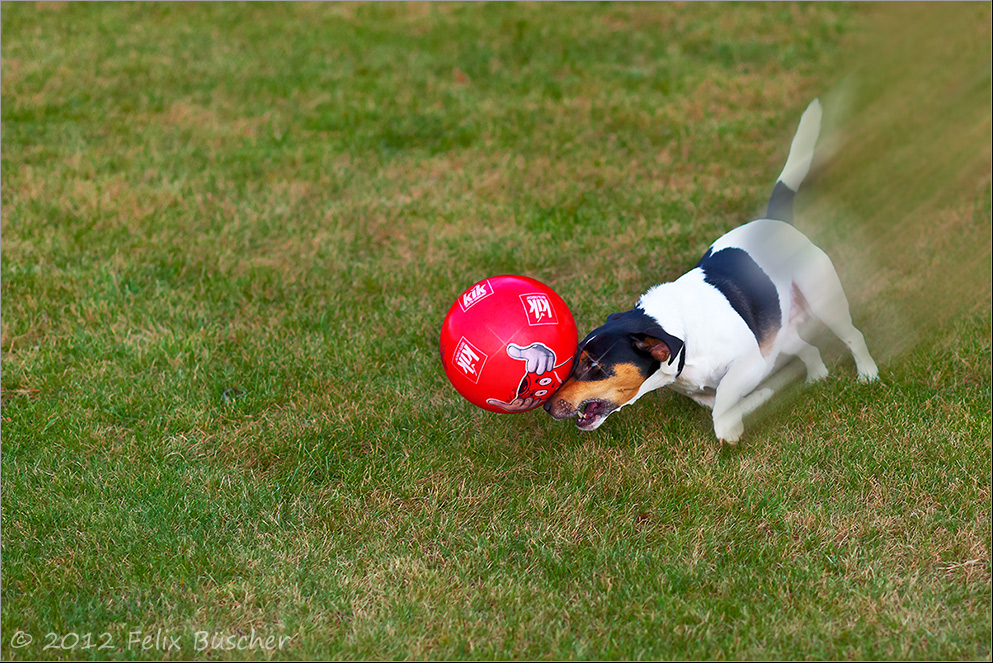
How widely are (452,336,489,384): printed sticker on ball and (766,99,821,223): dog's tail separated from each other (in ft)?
6.81

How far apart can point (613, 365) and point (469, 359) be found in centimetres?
63

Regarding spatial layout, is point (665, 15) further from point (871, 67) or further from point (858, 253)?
point (858, 253)

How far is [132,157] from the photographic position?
7.65 metres

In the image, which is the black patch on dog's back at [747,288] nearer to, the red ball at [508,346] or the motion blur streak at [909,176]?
the red ball at [508,346]

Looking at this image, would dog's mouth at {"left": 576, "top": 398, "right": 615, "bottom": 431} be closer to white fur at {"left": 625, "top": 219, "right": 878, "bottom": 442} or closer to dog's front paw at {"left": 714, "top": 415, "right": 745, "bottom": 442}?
white fur at {"left": 625, "top": 219, "right": 878, "bottom": 442}

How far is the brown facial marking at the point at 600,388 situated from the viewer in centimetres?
389

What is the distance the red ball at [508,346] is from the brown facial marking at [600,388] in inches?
2.1

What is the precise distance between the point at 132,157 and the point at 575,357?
17.5ft

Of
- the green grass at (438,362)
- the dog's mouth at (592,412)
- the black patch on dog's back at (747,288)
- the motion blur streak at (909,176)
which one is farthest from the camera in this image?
the motion blur streak at (909,176)

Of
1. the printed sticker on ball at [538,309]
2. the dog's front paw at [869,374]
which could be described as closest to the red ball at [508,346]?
the printed sticker on ball at [538,309]

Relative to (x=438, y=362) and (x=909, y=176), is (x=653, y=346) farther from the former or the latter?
(x=909, y=176)

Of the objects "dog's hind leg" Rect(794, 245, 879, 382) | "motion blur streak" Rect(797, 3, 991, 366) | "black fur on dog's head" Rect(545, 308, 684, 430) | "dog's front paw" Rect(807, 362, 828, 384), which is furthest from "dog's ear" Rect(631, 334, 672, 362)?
"motion blur streak" Rect(797, 3, 991, 366)

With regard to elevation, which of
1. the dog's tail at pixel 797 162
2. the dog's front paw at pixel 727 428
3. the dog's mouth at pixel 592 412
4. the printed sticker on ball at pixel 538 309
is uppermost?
the dog's tail at pixel 797 162

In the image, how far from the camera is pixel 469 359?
3.88 m
